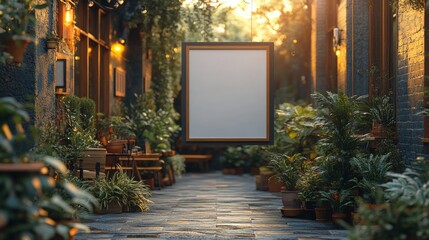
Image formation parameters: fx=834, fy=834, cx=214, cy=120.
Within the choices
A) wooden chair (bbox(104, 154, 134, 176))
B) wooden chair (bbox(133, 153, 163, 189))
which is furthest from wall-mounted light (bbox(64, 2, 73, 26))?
wooden chair (bbox(133, 153, 163, 189))

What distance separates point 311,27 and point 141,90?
13.0 ft

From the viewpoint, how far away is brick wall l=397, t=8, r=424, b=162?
925 centimetres

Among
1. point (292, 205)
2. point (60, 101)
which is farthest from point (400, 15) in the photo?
point (60, 101)

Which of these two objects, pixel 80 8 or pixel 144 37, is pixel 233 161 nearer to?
pixel 144 37

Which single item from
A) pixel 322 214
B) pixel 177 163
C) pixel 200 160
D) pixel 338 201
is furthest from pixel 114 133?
pixel 200 160

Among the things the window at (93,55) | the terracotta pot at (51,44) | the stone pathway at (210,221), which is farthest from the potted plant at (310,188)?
the window at (93,55)

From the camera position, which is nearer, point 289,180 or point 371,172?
point 371,172

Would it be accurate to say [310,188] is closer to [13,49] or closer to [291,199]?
[291,199]

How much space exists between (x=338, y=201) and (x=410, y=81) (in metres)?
1.64

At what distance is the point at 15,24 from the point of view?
8477mm

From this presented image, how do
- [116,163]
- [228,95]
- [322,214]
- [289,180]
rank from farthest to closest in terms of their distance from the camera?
[116,163] → [228,95] → [289,180] → [322,214]

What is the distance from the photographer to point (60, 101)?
1118 centimetres

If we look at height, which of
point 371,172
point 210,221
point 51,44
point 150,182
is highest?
point 51,44

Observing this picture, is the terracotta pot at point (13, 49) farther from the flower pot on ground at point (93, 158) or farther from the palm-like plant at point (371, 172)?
the palm-like plant at point (371, 172)
